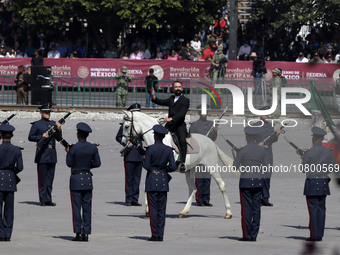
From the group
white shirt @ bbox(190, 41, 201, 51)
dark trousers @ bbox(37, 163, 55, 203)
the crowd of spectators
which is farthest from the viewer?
white shirt @ bbox(190, 41, 201, 51)

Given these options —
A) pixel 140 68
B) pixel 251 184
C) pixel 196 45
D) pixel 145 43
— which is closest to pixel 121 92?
pixel 140 68

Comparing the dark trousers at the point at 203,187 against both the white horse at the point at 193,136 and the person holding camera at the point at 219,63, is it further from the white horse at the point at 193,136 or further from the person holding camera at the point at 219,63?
the person holding camera at the point at 219,63

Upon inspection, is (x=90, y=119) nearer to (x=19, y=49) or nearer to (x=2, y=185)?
(x=19, y=49)

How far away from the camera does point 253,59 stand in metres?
25.4

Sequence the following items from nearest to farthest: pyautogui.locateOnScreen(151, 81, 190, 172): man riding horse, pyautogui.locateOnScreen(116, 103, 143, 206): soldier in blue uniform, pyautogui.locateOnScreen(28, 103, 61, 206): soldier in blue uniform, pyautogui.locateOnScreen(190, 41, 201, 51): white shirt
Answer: pyautogui.locateOnScreen(151, 81, 190, 172): man riding horse
pyautogui.locateOnScreen(116, 103, 143, 206): soldier in blue uniform
pyautogui.locateOnScreen(28, 103, 61, 206): soldier in blue uniform
pyautogui.locateOnScreen(190, 41, 201, 51): white shirt

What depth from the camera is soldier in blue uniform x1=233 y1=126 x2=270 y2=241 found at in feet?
27.8

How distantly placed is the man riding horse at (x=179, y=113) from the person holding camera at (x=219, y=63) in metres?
14.1

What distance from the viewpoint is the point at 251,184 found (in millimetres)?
8578

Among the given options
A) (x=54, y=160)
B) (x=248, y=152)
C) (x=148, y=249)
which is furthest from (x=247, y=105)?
(x=54, y=160)

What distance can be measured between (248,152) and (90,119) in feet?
46.2

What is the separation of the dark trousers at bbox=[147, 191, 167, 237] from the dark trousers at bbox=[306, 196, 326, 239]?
2.11 m

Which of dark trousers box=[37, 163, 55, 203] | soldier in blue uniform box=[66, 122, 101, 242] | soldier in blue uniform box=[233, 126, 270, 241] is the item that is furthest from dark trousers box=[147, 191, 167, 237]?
dark trousers box=[37, 163, 55, 203]

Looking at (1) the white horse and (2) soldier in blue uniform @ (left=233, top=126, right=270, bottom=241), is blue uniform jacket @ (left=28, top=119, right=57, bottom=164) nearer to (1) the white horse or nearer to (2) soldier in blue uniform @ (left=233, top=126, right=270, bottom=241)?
(1) the white horse

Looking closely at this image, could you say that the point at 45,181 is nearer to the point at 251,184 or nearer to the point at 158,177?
the point at 158,177
